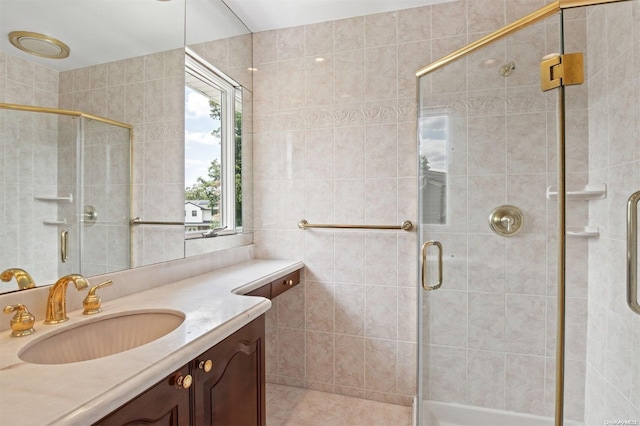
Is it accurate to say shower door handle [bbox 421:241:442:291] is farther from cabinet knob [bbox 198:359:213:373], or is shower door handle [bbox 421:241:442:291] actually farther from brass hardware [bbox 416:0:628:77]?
cabinet knob [bbox 198:359:213:373]

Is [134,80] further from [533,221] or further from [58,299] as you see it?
[533,221]

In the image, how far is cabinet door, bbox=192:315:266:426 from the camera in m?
0.97

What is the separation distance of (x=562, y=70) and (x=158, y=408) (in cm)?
173

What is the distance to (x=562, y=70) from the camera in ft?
4.12

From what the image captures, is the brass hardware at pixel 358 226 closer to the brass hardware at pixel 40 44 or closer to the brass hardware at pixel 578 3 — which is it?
the brass hardware at pixel 578 3

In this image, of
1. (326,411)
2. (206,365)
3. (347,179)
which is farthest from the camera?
(347,179)

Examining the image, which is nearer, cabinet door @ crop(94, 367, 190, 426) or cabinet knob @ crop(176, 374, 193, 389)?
cabinet door @ crop(94, 367, 190, 426)

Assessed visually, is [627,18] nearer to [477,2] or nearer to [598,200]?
[598,200]

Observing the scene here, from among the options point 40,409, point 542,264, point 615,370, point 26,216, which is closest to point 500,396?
point 615,370

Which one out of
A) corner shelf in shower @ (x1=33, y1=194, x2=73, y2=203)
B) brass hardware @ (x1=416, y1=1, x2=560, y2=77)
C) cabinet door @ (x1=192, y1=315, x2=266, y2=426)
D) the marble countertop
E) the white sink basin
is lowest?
cabinet door @ (x1=192, y1=315, x2=266, y2=426)

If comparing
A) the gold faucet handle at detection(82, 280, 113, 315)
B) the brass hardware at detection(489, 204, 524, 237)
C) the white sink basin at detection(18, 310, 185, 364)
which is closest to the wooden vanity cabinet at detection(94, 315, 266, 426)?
the white sink basin at detection(18, 310, 185, 364)

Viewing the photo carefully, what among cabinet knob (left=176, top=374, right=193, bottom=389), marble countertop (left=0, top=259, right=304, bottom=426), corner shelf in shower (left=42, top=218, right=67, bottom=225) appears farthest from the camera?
corner shelf in shower (left=42, top=218, right=67, bottom=225)

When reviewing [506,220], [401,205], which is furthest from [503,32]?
[401,205]

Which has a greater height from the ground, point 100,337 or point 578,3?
point 578,3
